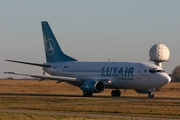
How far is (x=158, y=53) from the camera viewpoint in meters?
112

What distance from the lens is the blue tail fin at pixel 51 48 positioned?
65000mm

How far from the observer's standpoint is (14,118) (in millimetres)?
27594

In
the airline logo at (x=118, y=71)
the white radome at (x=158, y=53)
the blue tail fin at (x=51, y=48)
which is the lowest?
the white radome at (x=158, y=53)

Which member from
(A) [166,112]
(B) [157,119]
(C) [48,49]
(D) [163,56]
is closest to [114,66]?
(C) [48,49]

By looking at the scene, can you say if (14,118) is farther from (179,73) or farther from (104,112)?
(179,73)

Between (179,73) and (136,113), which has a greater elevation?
(136,113)

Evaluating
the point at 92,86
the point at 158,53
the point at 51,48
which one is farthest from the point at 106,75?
the point at 158,53

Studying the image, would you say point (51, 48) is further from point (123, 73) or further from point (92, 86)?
point (123, 73)

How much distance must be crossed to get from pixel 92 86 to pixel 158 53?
58983 millimetres

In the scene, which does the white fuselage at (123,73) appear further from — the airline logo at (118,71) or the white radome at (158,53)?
the white radome at (158,53)

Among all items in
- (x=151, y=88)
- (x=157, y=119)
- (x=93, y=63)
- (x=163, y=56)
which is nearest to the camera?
(x=157, y=119)

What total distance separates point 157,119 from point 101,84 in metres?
29.0

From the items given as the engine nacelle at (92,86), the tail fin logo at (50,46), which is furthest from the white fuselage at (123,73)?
the tail fin logo at (50,46)

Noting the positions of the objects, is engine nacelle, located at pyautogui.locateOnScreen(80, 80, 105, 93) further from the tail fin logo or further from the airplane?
the tail fin logo
